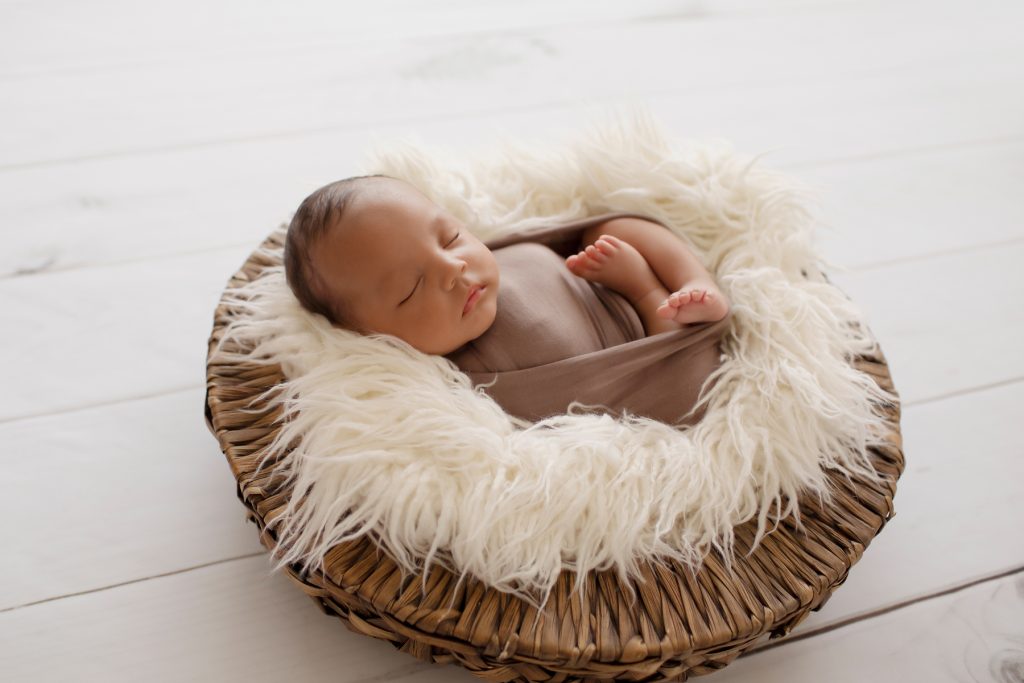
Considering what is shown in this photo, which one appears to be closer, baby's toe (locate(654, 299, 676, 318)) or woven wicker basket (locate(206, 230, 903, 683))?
woven wicker basket (locate(206, 230, 903, 683))

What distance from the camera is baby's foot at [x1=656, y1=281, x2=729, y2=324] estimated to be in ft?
3.61

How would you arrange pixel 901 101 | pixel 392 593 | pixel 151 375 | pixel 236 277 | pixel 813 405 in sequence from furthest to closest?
pixel 901 101
pixel 151 375
pixel 236 277
pixel 813 405
pixel 392 593

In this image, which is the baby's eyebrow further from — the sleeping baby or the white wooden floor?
the white wooden floor

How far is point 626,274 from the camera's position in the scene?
1.19 meters

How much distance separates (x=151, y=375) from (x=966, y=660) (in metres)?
1.13

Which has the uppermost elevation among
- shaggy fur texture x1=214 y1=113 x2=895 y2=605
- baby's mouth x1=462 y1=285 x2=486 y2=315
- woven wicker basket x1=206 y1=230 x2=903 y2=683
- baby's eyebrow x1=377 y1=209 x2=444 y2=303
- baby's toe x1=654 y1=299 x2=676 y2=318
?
baby's eyebrow x1=377 y1=209 x2=444 y2=303

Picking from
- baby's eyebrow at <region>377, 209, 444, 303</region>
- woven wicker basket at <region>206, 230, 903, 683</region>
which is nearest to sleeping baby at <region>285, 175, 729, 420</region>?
baby's eyebrow at <region>377, 209, 444, 303</region>

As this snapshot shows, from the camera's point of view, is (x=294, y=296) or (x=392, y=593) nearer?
(x=392, y=593)

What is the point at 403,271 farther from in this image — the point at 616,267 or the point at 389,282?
the point at 616,267

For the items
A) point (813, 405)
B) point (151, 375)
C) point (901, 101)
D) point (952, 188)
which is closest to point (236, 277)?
point (151, 375)

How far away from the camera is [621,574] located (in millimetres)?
913

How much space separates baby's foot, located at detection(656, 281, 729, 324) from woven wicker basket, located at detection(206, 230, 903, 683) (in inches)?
10.1

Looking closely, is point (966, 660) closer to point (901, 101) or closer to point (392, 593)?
point (392, 593)

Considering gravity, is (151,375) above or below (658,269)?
below
